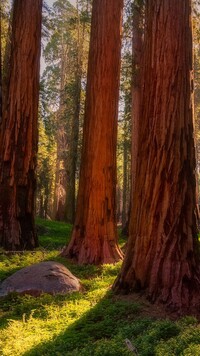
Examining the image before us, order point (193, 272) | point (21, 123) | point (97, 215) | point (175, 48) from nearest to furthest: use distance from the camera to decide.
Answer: point (193, 272) → point (175, 48) → point (97, 215) → point (21, 123)

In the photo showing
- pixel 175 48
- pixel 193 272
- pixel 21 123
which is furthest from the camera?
pixel 21 123

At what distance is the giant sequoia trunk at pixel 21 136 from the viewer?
9.55 meters

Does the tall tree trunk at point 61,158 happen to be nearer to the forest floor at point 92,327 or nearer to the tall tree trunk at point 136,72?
the tall tree trunk at point 136,72

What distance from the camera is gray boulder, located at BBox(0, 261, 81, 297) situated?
5.82 m

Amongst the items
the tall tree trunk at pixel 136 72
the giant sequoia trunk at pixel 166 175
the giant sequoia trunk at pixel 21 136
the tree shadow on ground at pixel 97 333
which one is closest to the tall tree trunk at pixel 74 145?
the tall tree trunk at pixel 136 72

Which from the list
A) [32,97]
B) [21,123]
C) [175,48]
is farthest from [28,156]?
[175,48]

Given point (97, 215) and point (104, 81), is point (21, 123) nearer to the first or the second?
point (104, 81)

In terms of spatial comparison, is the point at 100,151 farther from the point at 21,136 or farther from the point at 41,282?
the point at 41,282

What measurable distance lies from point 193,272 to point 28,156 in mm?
5795

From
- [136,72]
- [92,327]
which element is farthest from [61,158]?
[92,327]

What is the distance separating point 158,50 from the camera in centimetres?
550

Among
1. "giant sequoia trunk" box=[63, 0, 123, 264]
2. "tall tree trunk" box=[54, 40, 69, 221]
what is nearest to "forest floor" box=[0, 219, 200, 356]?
"giant sequoia trunk" box=[63, 0, 123, 264]

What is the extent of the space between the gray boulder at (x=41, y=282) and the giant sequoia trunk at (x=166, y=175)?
2.84ft

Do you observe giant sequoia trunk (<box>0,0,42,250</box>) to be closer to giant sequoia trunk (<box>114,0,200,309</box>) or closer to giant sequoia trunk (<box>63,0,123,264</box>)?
giant sequoia trunk (<box>63,0,123,264</box>)
